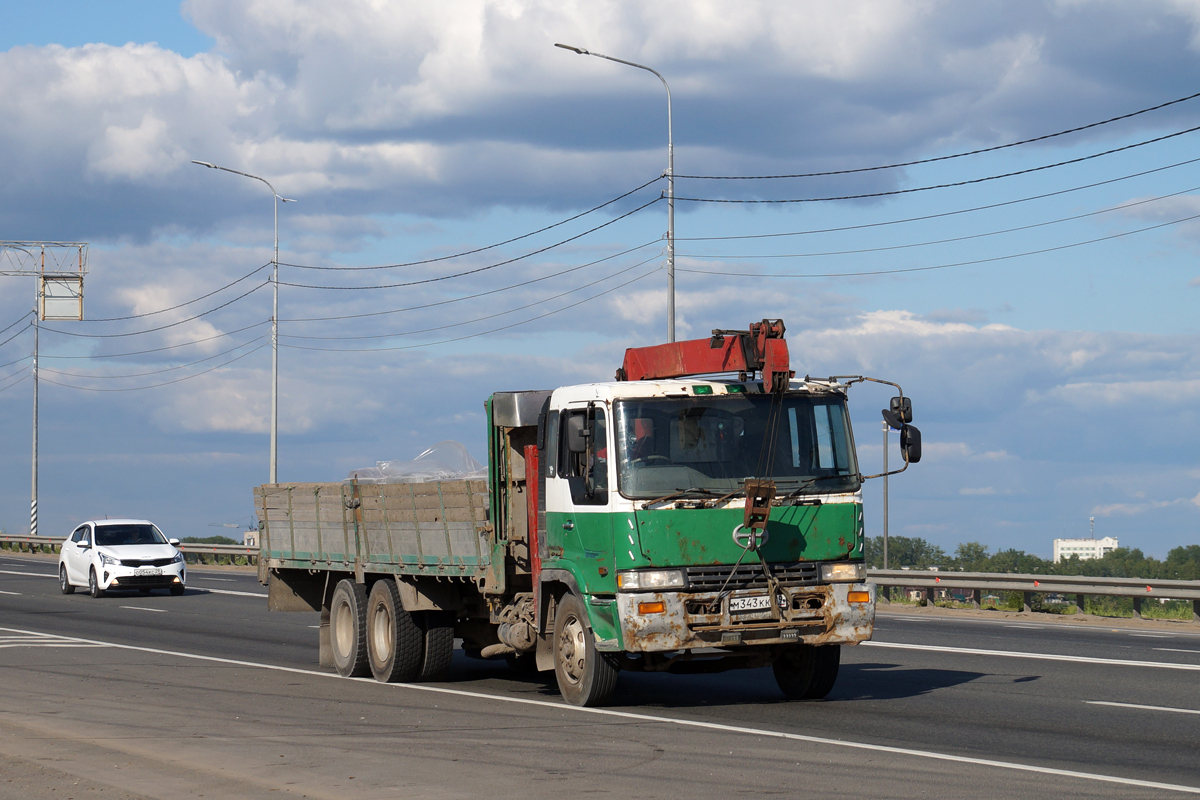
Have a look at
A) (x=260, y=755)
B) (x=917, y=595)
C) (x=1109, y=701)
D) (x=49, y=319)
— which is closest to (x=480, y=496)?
(x=260, y=755)

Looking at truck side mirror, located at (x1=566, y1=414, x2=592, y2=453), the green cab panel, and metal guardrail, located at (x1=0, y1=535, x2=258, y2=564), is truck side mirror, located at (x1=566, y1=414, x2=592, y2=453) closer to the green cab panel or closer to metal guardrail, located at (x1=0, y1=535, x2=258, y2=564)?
the green cab panel

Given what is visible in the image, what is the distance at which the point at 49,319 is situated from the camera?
4556 centimetres

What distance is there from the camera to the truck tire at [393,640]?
14.8 m

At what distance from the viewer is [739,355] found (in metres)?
11.9

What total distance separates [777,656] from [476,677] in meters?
4.43

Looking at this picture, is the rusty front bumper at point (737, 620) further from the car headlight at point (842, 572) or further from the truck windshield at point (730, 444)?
the truck windshield at point (730, 444)

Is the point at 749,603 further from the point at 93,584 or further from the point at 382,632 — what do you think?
the point at 93,584

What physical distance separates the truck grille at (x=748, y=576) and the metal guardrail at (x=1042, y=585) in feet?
39.2

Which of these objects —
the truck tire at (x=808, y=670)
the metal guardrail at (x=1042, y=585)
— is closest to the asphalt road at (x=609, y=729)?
the truck tire at (x=808, y=670)

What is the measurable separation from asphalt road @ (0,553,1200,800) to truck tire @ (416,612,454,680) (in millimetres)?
232

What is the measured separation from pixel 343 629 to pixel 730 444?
20.5ft

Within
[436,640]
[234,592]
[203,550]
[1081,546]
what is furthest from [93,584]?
[1081,546]

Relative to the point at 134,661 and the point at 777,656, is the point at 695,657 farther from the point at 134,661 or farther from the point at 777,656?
the point at 134,661

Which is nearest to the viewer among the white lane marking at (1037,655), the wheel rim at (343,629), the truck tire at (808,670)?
the truck tire at (808,670)
